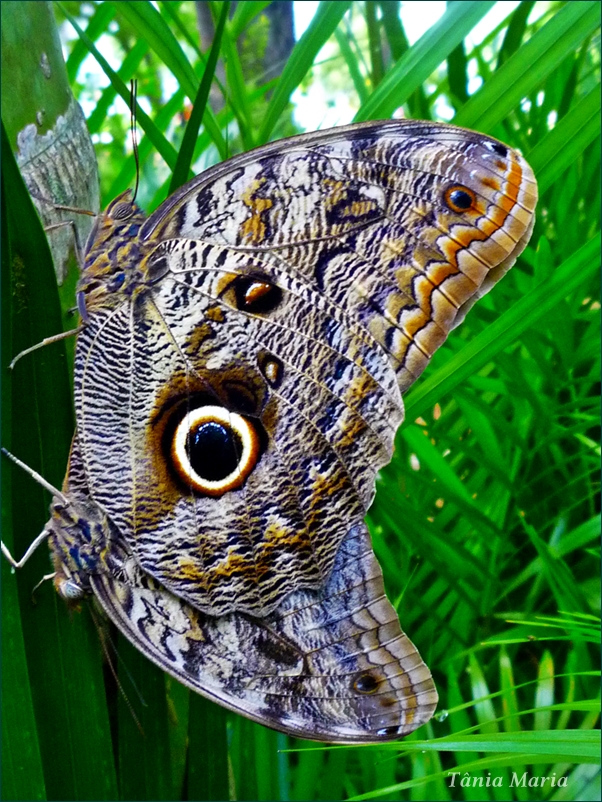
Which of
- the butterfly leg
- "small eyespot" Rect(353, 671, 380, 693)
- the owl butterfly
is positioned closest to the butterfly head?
the owl butterfly

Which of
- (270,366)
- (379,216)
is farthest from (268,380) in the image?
(379,216)

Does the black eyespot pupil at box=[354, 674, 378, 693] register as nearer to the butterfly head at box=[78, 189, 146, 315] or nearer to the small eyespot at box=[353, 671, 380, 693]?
the small eyespot at box=[353, 671, 380, 693]

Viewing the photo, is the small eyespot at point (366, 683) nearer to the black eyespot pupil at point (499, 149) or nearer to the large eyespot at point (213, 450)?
the large eyespot at point (213, 450)

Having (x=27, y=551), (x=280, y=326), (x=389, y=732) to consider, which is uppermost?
(x=280, y=326)

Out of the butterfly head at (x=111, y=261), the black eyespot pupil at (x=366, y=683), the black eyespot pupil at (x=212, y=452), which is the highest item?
the butterfly head at (x=111, y=261)

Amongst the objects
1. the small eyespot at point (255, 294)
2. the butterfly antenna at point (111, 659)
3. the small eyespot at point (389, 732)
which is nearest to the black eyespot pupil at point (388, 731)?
the small eyespot at point (389, 732)

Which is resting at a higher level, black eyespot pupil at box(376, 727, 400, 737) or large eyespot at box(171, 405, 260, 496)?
large eyespot at box(171, 405, 260, 496)

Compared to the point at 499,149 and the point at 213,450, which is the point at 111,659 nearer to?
the point at 213,450

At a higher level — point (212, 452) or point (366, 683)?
point (212, 452)
